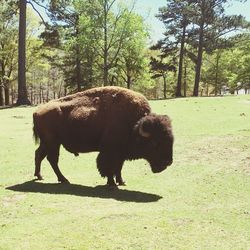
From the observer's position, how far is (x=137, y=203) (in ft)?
30.5

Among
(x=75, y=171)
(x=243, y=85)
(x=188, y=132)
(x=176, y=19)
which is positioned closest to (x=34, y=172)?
(x=75, y=171)

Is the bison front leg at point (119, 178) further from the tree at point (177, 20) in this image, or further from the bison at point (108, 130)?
the tree at point (177, 20)

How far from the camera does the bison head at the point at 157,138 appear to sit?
10.6 meters

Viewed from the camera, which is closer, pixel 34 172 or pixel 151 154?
pixel 151 154

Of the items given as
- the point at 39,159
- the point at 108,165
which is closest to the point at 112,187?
the point at 108,165

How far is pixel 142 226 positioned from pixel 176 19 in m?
48.7

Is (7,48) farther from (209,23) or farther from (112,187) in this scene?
(112,187)

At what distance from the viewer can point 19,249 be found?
684 cm

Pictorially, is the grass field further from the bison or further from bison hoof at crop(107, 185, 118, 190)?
the bison

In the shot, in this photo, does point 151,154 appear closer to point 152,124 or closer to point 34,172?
point 152,124

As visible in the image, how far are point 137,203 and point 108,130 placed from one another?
244cm

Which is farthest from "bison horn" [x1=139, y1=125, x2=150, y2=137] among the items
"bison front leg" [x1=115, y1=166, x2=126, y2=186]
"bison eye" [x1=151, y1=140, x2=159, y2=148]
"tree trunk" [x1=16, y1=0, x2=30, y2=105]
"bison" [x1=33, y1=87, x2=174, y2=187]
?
"tree trunk" [x1=16, y1=0, x2=30, y2=105]

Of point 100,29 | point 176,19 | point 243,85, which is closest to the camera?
point 100,29

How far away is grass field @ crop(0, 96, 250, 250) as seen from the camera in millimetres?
7160
